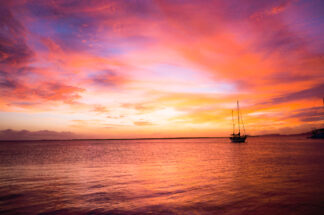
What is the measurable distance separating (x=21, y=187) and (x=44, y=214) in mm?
8254

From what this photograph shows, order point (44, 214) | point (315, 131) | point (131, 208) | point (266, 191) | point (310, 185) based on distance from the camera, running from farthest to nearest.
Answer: point (315, 131) < point (310, 185) < point (266, 191) < point (131, 208) < point (44, 214)

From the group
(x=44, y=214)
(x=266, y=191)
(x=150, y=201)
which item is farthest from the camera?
(x=266, y=191)

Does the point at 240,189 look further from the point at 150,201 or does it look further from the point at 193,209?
the point at 150,201

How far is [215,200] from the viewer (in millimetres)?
13281

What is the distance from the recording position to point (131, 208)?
38.9 ft

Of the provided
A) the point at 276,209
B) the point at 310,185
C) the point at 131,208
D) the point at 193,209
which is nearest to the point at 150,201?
the point at 131,208

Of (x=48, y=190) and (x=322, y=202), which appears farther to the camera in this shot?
(x=48, y=190)

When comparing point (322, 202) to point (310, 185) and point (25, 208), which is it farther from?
point (25, 208)

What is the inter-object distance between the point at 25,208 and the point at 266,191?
15942 millimetres

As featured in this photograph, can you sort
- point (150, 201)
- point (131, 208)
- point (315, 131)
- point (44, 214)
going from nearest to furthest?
point (44, 214)
point (131, 208)
point (150, 201)
point (315, 131)

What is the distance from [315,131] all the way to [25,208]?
659 feet

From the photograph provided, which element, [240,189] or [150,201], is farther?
[240,189]

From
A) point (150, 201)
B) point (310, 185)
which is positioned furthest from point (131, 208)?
point (310, 185)

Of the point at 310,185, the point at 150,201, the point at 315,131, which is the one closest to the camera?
the point at 150,201
